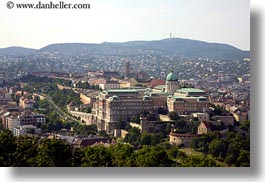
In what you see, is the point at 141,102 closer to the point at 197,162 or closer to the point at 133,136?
the point at 133,136

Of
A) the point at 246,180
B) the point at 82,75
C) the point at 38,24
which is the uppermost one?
the point at 38,24

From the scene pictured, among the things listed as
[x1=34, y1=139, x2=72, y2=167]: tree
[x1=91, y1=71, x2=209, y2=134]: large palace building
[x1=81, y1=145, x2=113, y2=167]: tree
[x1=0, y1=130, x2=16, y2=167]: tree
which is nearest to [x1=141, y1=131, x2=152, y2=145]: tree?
[x1=91, y1=71, x2=209, y2=134]: large palace building

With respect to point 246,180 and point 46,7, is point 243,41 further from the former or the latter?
point 46,7

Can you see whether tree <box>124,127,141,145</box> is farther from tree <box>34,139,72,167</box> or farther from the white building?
the white building

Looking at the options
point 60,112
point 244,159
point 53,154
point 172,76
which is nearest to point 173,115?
point 172,76

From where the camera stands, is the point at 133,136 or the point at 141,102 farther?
the point at 141,102

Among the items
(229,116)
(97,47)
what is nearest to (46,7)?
(97,47)
